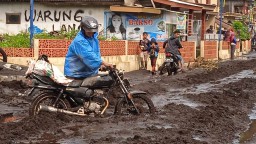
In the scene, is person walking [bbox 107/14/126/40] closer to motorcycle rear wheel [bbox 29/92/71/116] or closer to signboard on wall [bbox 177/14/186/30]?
signboard on wall [bbox 177/14/186/30]

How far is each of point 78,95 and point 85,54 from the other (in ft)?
2.35

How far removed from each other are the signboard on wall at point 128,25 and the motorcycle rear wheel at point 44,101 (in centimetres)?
1588

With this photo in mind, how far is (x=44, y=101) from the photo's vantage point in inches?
361

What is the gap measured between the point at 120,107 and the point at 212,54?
75.5 feet

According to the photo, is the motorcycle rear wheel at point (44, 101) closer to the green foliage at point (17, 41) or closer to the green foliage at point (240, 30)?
the green foliage at point (17, 41)

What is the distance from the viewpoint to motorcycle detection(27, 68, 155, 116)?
9.01m

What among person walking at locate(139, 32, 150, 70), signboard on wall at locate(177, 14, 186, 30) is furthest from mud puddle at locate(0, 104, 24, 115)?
signboard on wall at locate(177, 14, 186, 30)

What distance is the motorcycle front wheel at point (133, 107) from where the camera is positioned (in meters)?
9.54

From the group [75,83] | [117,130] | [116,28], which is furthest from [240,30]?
[117,130]

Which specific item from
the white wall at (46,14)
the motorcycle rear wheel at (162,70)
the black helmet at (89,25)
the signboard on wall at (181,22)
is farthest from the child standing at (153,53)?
the black helmet at (89,25)

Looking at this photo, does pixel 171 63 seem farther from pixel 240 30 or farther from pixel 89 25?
pixel 240 30

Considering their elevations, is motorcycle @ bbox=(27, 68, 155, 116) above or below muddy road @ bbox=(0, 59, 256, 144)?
above

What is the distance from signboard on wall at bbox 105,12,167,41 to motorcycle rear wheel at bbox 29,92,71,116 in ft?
52.1

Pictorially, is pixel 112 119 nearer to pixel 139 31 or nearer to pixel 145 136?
pixel 145 136
